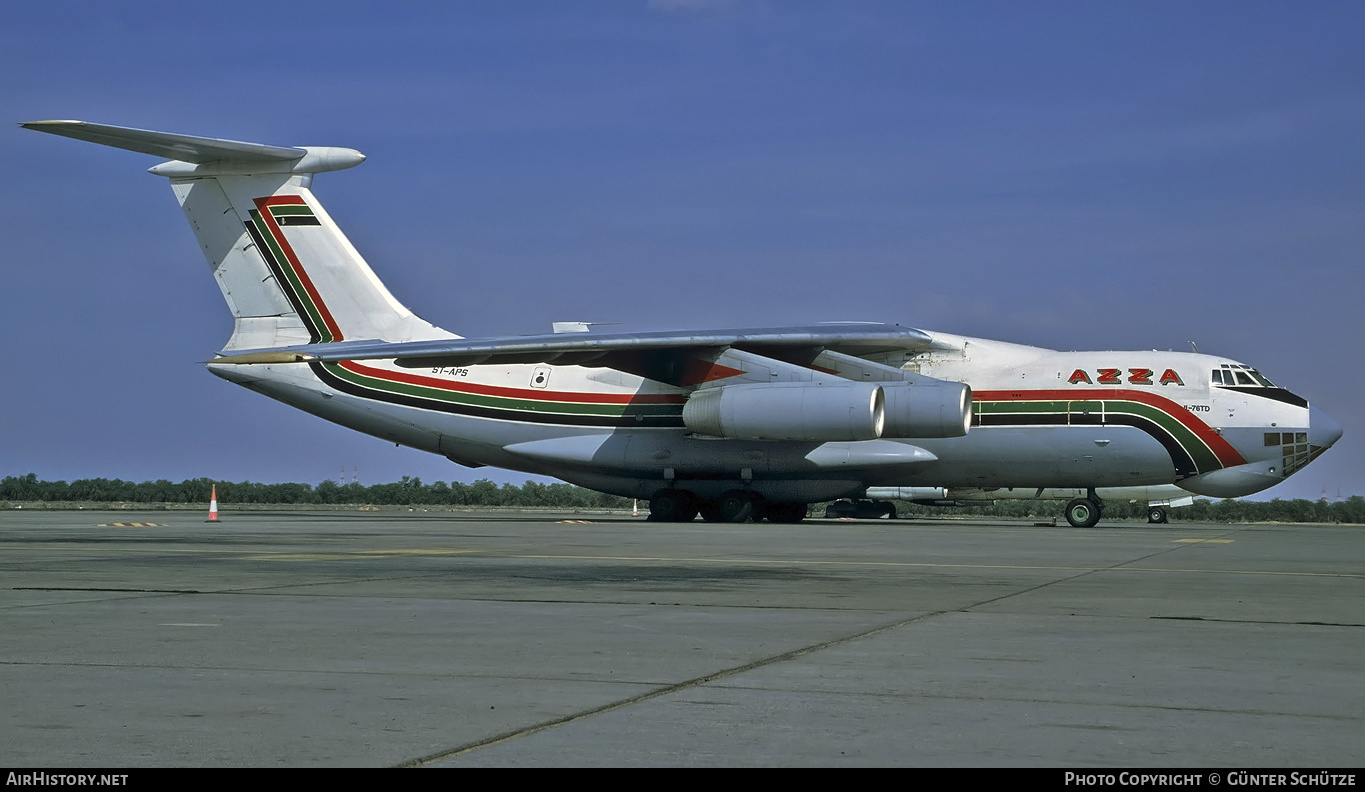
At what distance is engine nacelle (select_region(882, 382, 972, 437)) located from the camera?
20.6m

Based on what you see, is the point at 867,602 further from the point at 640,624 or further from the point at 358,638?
the point at 358,638

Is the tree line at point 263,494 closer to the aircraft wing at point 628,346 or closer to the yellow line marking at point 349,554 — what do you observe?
the aircraft wing at point 628,346

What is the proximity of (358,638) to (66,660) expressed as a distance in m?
1.23

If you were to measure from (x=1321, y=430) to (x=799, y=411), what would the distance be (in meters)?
8.47

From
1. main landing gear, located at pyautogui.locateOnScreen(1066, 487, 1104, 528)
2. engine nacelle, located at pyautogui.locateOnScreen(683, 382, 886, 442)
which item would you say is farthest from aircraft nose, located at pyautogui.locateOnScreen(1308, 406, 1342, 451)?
engine nacelle, located at pyautogui.locateOnScreen(683, 382, 886, 442)

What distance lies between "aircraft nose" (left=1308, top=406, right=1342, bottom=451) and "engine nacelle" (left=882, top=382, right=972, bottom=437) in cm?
557

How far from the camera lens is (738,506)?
23953mm

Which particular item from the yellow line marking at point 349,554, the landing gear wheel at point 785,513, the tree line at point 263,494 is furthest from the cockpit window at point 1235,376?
the tree line at point 263,494

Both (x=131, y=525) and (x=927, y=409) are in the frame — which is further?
(x=927, y=409)

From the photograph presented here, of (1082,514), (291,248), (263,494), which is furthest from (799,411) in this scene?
(263,494)

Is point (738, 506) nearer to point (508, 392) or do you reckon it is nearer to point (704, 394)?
point (704, 394)

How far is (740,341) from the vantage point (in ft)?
73.0

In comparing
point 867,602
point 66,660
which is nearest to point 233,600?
point 66,660

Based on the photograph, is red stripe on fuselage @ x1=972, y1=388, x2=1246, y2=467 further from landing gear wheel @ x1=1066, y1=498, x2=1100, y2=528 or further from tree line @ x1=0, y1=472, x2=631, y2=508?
tree line @ x1=0, y1=472, x2=631, y2=508
